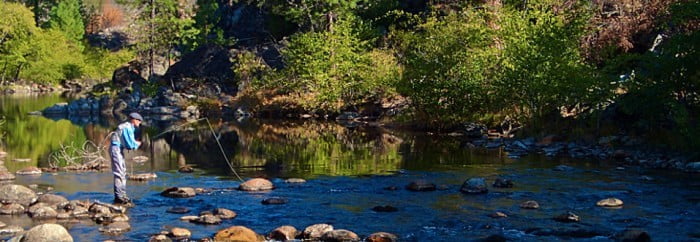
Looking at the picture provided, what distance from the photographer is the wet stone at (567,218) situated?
52.4 ft

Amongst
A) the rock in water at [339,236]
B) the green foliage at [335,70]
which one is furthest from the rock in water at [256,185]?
the green foliage at [335,70]

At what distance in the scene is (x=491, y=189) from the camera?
20.1m

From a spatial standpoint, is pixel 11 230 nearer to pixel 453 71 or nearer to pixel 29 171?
pixel 29 171

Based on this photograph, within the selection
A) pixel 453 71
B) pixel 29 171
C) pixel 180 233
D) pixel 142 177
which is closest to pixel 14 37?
pixel 453 71

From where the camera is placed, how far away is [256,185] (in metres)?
20.6

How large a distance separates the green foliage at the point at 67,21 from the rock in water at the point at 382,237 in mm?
95877

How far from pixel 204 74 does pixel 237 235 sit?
47.7 metres

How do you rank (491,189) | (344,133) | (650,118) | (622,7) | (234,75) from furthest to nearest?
(234,75), (622,7), (344,133), (650,118), (491,189)

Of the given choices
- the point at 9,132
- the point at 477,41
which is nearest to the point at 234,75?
the point at 9,132

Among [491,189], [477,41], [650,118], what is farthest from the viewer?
[477,41]

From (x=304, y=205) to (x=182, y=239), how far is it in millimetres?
4138

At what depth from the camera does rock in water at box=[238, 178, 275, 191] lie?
20.4 meters

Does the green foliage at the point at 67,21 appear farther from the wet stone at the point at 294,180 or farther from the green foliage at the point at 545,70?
the wet stone at the point at 294,180

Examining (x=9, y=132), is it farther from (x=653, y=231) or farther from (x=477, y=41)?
(x=653, y=231)
